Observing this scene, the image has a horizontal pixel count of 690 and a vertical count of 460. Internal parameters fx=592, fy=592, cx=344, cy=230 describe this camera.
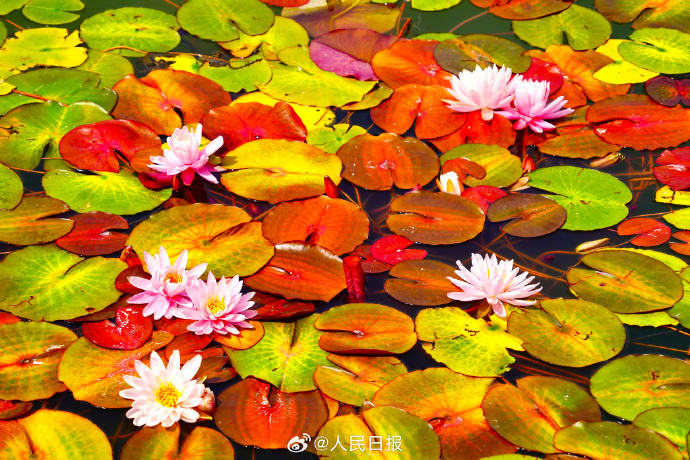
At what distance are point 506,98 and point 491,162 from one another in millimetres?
394

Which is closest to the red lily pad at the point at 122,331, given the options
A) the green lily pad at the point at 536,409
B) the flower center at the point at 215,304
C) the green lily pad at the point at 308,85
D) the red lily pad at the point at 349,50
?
the flower center at the point at 215,304

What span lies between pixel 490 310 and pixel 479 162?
3.12 feet

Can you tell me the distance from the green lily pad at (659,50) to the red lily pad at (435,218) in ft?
5.91

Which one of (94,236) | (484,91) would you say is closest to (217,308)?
(94,236)

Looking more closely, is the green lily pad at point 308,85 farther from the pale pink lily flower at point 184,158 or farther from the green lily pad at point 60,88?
the green lily pad at point 60,88

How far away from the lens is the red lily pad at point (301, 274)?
8.27 feet

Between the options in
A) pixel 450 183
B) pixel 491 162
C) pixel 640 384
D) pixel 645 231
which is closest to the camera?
pixel 640 384

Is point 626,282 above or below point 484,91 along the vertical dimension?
below

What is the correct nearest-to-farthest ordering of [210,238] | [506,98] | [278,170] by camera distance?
[210,238]
[278,170]
[506,98]

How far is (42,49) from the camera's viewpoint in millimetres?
3744

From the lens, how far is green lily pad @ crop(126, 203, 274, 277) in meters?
2.61

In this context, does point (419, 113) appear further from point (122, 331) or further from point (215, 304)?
point (122, 331)

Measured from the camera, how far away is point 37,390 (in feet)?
7.23

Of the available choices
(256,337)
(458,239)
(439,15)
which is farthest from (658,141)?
(256,337)
